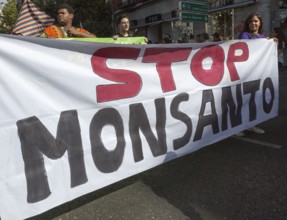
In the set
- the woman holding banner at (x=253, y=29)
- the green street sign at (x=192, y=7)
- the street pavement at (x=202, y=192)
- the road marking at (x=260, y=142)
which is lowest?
the street pavement at (x=202, y=192)

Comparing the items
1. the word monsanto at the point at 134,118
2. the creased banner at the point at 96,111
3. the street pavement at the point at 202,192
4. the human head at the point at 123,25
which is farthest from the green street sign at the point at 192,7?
the street pavement at the point at 202,192

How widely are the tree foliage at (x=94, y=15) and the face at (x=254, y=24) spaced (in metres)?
18.9

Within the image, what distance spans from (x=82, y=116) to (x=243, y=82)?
95.8 inches

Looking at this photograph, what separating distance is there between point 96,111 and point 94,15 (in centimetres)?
2180

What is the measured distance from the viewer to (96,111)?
297 cm

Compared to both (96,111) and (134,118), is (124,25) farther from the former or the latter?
(96,111)

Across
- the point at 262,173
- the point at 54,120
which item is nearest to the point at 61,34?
the point at 54,120

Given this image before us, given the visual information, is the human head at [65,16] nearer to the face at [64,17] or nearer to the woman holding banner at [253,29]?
the face at [64,17]

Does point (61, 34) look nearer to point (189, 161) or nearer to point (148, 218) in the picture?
point (189, 161)

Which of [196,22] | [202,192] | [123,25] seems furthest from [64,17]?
[196,22]

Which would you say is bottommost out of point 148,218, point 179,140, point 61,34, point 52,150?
point 148,218

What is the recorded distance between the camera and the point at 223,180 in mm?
3518

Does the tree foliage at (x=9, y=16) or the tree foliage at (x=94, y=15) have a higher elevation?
the tree foliage at (x=9, y=16)

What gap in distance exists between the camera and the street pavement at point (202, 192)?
293cm
